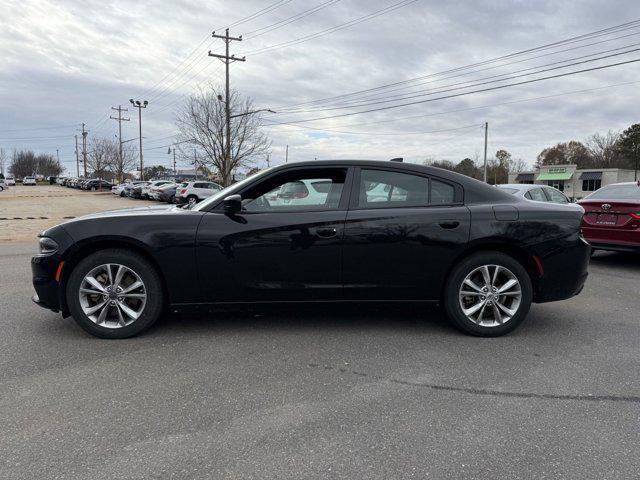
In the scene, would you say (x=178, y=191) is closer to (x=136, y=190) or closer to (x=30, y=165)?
(x=136, y=190)

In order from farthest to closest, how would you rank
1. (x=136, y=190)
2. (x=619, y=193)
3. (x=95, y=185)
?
(x=95, y=185) < (x=136, y=190) < (x=619, y=193)

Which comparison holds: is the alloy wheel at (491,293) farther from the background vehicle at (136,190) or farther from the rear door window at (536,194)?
the background vehicle at (136,190)

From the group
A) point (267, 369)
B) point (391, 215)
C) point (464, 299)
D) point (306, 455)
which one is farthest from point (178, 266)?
point (464, 299)

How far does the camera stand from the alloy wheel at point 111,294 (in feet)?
13.3

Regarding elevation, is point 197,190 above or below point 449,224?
above

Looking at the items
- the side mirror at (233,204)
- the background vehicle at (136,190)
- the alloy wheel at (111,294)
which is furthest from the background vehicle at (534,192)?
the background vehicle at (136,190)

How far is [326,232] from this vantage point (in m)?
4.09

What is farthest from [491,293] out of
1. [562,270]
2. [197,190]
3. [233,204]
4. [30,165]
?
[30,165]

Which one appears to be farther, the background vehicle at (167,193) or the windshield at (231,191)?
the background vehicle at (167,193)

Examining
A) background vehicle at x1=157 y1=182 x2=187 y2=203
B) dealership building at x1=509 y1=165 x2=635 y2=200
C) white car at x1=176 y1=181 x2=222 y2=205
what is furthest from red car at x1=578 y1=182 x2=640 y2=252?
dealership building at x1=509 y1=165 x2=635 y2=200

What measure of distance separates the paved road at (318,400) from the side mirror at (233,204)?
1.12 meters

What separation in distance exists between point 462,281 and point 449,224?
0.53 meters

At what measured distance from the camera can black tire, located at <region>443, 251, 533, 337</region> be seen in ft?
13.9

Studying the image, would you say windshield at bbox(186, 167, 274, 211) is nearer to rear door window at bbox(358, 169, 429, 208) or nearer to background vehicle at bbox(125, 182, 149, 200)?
rear door window at bbox(358, 169, 429, 208)
